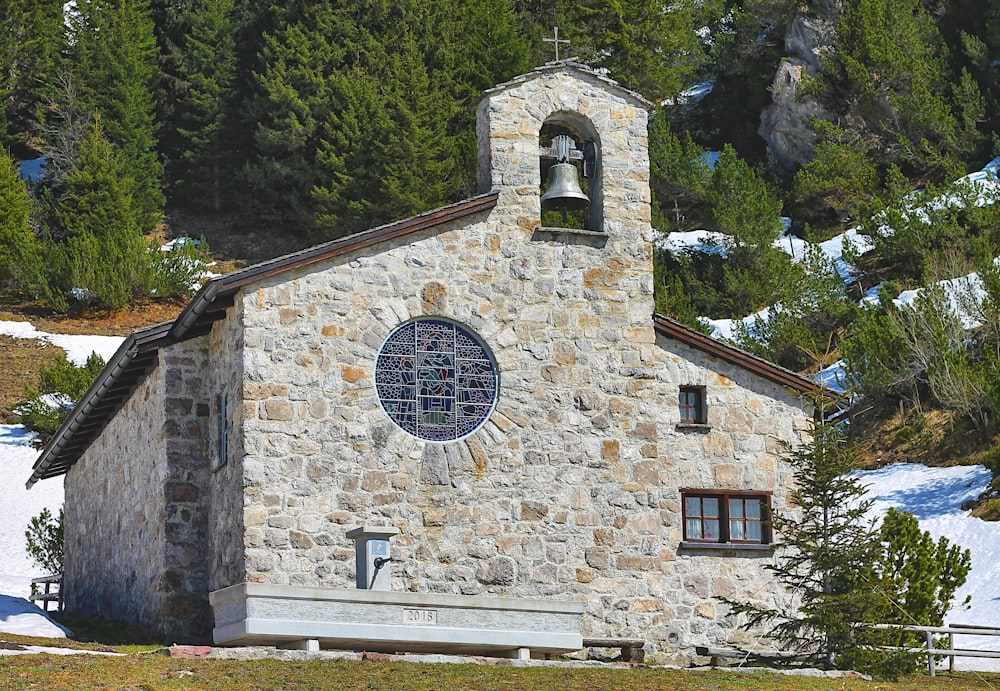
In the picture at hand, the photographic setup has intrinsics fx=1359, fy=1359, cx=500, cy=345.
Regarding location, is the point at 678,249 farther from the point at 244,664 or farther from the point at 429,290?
the point at 244,664

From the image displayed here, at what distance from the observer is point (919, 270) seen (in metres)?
40.1

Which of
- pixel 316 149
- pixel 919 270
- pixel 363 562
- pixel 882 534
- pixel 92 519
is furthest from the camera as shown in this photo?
pixel 316 149

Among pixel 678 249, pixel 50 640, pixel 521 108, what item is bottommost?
pixel 50 640

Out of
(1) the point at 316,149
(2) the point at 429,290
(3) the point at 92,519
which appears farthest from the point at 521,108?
(1) the point at 316,149

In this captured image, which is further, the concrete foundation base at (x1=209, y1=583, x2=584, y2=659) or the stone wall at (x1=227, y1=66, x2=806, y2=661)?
the stone wall at (x1=227, y1=66, x2=806, y2=661)

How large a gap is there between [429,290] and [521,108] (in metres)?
3.03

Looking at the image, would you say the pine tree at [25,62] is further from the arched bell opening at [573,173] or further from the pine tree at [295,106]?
the arched bell opening at [573,173]

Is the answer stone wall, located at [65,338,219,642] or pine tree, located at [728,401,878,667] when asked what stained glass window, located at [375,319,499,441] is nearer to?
stone wall, located at [65,338,219,642]

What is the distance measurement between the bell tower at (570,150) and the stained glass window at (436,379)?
2.03 meters

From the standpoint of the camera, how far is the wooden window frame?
63.5 ft

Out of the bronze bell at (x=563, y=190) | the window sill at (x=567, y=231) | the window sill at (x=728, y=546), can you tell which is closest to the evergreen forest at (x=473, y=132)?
the window sill at (x=728, y=546)

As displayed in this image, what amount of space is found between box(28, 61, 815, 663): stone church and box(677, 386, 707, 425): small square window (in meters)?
0.03

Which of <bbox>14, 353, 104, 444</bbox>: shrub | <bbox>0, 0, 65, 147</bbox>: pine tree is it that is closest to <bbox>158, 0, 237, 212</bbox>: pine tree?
<bbox>0, 0, 65, 147</bbox>: pine tree

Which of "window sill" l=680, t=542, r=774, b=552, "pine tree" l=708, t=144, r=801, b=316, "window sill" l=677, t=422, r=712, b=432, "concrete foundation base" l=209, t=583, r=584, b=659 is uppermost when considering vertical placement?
"pine tree" l=708, t=144, r=801, b=316
